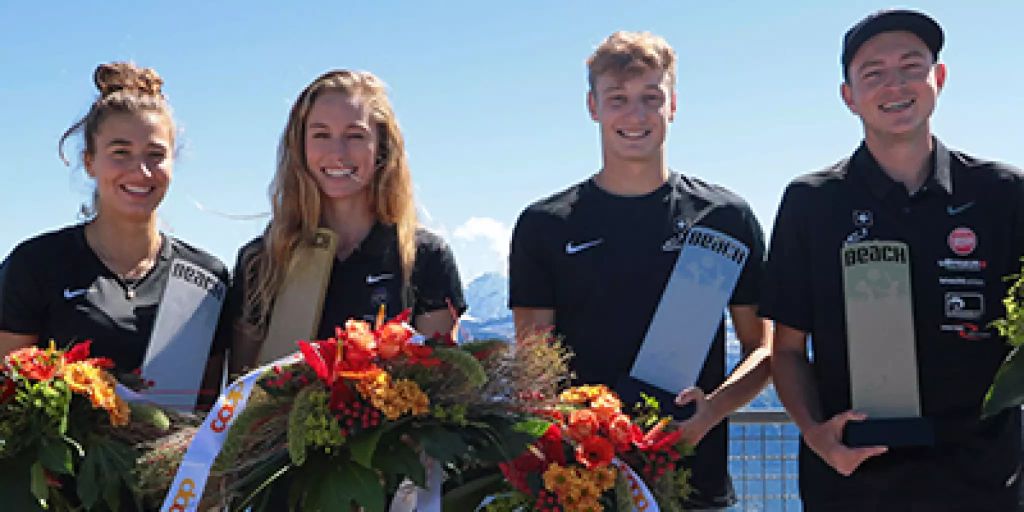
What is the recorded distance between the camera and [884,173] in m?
3.69

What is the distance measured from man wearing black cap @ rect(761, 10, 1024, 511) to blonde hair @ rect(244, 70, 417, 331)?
1368 mm

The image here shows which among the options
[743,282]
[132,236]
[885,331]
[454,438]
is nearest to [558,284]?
[743,282]

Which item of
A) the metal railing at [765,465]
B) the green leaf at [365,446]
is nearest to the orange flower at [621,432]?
the green leaf at [365,446]

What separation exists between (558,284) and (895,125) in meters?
1.28

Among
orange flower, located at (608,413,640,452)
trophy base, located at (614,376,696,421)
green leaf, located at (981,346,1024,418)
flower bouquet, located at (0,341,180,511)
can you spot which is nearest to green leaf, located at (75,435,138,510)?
flower bouquet, located at (0,341,180,511)

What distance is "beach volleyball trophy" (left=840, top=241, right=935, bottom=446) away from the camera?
11.1 ft

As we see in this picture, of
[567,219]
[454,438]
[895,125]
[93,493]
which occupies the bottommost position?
[93,493]

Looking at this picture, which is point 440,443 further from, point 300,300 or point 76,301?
point 76,301

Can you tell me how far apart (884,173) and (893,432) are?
904 mm

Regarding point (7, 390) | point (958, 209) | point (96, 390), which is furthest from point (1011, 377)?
point (7, 390)

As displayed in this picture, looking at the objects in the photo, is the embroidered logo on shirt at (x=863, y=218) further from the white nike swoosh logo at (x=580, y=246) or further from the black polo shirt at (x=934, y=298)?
the white nike swoosh logo at (x=580, y=246)

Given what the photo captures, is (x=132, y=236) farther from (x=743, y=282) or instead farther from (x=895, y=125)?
(x=895, y=125)

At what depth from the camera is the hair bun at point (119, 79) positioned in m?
4.25

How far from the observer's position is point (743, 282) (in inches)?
152
